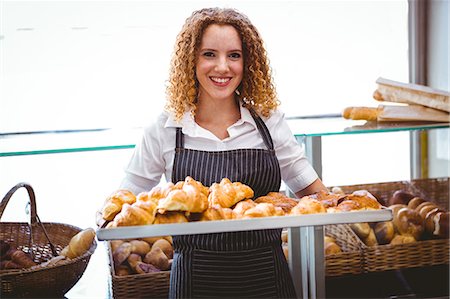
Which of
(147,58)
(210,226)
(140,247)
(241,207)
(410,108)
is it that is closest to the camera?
(210,226)

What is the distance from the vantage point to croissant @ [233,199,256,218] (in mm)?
1399

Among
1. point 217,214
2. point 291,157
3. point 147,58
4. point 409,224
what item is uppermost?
point 147,58

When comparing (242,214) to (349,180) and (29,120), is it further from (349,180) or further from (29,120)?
(29,120)

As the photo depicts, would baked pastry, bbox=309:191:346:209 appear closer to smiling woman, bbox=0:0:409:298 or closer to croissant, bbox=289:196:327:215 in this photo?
croissant, bbox=289:196:327:215

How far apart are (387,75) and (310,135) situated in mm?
1524

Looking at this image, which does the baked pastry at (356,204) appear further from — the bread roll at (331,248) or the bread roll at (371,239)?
the bread roll at (371,239)

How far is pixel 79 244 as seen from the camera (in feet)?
5.86

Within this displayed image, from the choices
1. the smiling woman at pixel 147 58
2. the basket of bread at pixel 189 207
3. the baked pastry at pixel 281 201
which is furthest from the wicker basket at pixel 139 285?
the smiling woman at pixel 147 58

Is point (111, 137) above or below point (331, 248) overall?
above

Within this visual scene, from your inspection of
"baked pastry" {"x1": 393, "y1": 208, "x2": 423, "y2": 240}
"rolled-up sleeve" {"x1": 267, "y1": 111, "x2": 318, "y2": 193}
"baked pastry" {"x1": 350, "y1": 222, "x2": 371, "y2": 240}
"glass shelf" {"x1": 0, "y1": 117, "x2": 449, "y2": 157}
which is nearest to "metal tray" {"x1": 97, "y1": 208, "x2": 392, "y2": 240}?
"glass shelf" {"x1": 0, "y1": 117, "x2": 449, "y2": 157}

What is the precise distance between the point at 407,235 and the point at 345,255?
0.87 ft

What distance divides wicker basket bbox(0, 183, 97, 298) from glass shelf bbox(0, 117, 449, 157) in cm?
11

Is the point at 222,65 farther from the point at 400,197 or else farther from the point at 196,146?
the point at 400,197

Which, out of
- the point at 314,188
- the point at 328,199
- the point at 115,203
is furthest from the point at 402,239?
the point at 115,203
